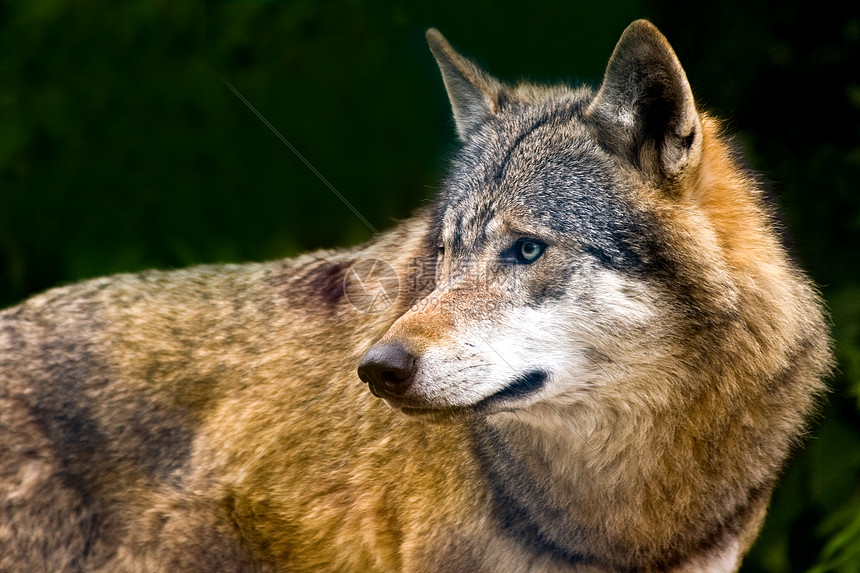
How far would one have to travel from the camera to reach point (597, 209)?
2.87 m

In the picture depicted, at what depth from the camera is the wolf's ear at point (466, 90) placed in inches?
128

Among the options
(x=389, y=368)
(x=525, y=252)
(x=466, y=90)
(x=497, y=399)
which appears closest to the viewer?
(x=389, y=368)

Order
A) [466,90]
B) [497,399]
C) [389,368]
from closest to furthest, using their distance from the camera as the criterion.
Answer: [389,368] < [497,399] < [466,90]

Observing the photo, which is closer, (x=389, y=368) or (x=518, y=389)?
(x=389, y=368)

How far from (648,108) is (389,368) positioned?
1.11 meters

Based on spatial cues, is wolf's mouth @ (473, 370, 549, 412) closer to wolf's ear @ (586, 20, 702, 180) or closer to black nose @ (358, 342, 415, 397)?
black nose @ (358, 342, 415, 397)

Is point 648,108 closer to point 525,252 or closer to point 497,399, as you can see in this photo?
point 525,252

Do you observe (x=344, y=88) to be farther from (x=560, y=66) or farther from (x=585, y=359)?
(x=585, y=359)

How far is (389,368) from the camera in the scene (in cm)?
255

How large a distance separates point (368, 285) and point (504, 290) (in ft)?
2.89

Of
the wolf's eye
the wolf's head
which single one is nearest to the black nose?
the wolf's head

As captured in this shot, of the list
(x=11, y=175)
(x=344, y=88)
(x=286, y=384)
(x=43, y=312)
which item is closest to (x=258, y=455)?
(x=286, y=384)

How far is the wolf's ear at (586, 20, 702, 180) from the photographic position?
8.61ft

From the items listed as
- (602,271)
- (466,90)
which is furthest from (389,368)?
(466,90)
